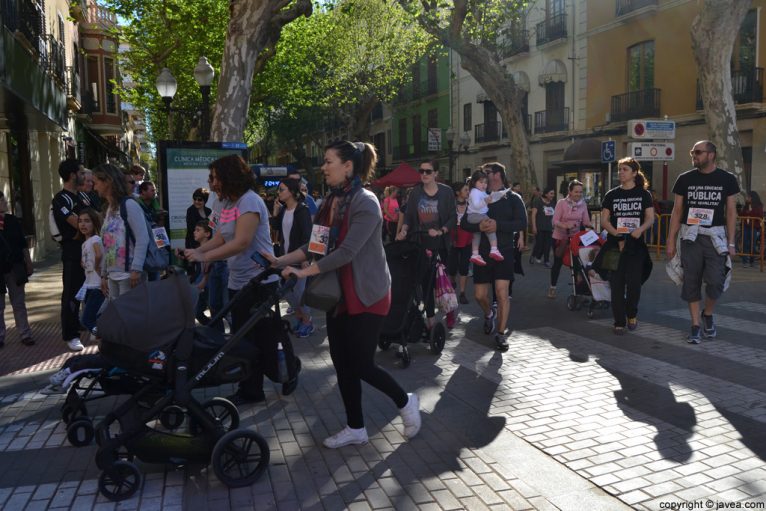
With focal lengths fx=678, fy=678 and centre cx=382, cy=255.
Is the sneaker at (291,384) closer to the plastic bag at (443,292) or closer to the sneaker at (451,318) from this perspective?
the plastic bag at (443,292)

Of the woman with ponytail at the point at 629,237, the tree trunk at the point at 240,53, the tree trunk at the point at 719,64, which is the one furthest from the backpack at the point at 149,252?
the tree trunk at the point at 719,64

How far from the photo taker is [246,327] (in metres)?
3.79

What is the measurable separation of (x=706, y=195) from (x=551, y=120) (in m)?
23.9

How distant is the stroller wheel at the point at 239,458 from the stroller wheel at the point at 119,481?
1.37 ft

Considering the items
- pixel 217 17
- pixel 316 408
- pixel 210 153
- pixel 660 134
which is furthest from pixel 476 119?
pixel 316 408

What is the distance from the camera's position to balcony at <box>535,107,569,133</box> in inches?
1130

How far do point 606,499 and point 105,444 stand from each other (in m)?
2.59

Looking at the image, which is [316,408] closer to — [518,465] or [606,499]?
[518,465]

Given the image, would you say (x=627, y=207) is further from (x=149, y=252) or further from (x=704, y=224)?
(x=149, y=252)

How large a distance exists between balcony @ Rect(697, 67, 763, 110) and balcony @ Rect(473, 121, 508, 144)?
1315 cm

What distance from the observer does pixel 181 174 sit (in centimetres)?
992

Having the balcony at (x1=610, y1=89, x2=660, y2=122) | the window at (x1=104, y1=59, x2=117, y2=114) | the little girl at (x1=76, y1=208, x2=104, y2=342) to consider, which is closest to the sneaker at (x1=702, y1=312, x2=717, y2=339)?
the little girl at (x1=76, y1=208, x2=104, y2=342)

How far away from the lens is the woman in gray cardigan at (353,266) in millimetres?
3918

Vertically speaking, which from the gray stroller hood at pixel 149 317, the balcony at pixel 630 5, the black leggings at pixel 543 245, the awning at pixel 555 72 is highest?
the balcony at pixel 630 5
